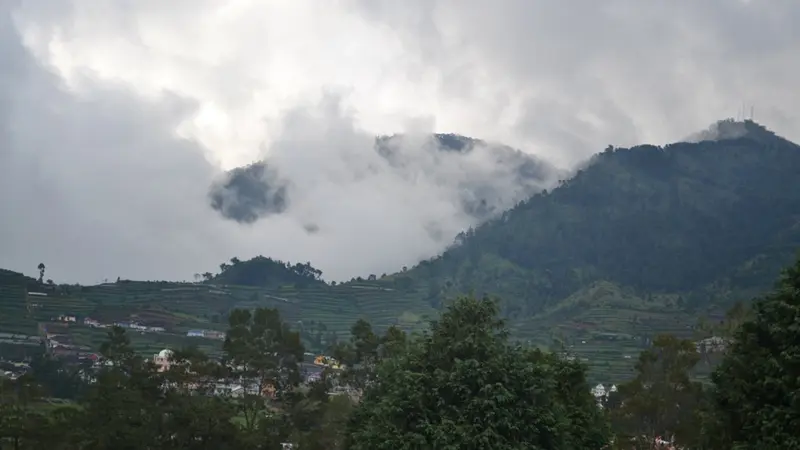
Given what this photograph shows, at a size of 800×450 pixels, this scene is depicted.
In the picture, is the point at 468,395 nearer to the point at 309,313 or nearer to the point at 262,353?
the point at 262,353

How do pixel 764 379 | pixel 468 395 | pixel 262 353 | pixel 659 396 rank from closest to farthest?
pixel 468 395 → pixel 764 379 → pixel 659 396 → pixel 262 353

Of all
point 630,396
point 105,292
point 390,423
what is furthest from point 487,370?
point 105,292

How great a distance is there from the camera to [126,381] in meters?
35.8

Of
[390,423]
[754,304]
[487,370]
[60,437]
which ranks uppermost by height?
[754,304]

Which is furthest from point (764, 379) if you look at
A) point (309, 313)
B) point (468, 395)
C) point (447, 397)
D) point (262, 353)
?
point (309, 313)

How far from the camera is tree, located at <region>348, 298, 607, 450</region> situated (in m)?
17.3

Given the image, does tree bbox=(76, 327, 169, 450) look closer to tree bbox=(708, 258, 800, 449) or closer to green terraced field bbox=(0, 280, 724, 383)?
tree bbox=(708, 258, 800, 449)

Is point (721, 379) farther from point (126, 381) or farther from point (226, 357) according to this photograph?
point (226, 357)

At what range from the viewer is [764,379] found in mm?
18781

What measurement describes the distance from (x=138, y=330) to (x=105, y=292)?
3898cm


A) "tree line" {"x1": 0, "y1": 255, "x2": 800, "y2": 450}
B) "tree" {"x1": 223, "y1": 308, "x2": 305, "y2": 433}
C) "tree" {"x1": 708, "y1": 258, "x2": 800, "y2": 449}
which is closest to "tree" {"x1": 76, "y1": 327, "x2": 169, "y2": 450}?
"tree line" {"x1": 0, "y1": 255, "x2": 800, "y2": 450}

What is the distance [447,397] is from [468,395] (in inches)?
24.7

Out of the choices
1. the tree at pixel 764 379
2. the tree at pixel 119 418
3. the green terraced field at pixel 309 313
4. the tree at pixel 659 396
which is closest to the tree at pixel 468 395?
the tree at pixel 764 379

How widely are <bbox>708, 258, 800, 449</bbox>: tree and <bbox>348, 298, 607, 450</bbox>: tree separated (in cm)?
451
